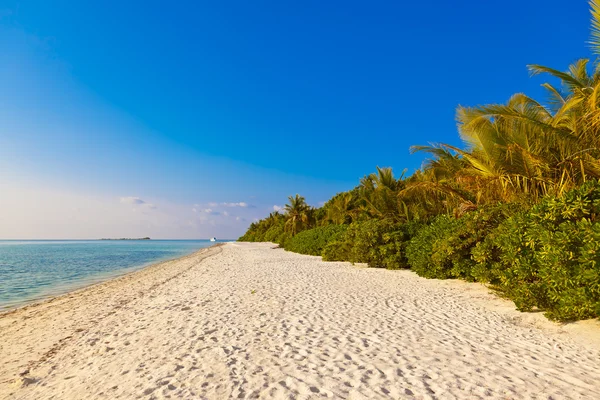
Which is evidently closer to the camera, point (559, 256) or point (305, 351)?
point (305, 351)

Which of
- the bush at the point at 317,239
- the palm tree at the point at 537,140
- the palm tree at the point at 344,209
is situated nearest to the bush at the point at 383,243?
the palm tree at the point at 537,140

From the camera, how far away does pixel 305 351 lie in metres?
4.55

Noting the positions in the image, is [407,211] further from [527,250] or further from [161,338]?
[161,338]

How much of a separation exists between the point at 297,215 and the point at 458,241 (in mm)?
35944

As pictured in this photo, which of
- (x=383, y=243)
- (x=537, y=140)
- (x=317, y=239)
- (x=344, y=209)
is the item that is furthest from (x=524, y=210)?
(x=344, y=209)

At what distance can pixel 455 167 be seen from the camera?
13305mm

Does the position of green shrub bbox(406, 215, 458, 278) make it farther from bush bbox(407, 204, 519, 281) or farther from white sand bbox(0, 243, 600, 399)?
white sand bbox(0, 243, 600, 399)

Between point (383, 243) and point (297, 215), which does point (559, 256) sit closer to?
point (383, 243)

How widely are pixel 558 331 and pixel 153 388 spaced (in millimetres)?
5794

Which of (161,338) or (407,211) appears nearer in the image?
(161,338)

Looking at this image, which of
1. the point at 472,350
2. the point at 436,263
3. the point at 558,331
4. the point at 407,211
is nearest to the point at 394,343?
the point at 472,350

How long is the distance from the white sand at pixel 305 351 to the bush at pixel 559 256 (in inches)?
15.6

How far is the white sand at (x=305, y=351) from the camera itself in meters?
3.53

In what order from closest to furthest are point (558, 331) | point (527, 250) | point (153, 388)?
point (153, 388)
point (558, 331)
point (527, 250)
